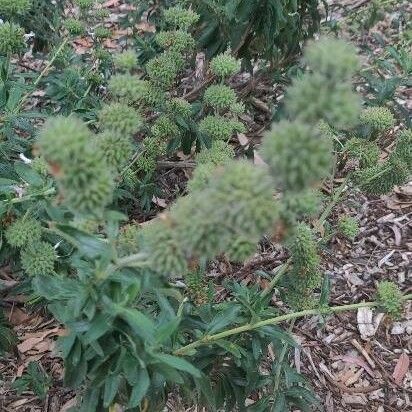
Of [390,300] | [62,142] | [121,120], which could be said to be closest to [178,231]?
[62,142]

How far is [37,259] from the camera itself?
234 centimetres

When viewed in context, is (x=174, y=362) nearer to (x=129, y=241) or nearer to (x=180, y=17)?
(x=129, y=241)

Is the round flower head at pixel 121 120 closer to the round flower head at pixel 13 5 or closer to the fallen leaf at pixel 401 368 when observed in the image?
the round flower head at pixel 13 5

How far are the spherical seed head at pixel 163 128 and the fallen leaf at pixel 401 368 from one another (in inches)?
67.1

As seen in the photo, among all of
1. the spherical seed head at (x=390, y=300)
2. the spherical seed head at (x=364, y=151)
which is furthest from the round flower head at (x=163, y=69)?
the spherical seed head at (x=390, y=300)

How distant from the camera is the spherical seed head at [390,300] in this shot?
2.40 meters

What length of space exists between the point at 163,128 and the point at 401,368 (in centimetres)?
177

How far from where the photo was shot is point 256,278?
3.77m

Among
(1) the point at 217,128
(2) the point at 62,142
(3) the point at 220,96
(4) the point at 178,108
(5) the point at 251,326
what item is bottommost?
(5) the point at 251,326

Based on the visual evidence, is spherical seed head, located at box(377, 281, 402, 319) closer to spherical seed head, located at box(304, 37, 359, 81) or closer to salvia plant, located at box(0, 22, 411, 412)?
salvia plant, located at box(0, 22, 411, 412)

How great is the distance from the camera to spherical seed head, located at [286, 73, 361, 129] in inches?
53.6

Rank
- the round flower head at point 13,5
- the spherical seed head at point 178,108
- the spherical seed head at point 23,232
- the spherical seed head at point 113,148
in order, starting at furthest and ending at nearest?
1. the spherical seed head at point 178,108
2. the round flower head at point 13,5
3. the spherical seed head at point 23,232
4. the spherical seed head at point 113,148

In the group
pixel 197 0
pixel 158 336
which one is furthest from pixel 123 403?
pixel 197 0

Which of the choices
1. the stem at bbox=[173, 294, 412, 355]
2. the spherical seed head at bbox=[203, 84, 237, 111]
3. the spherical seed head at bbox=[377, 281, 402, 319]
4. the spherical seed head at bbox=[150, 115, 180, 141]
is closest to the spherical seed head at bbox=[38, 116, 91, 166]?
the stem at bbox=[173, 294, 412, 355]
